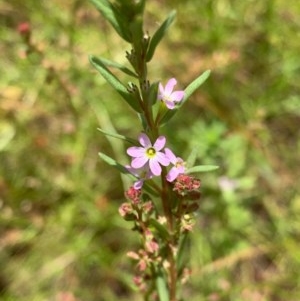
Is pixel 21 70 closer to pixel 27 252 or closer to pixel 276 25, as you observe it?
pixel 27 252

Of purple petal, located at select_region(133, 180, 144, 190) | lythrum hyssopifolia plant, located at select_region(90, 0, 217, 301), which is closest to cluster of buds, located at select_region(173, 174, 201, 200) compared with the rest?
lythrum hyssopifolia plant, located at select_region(90, 0, 217, 301)

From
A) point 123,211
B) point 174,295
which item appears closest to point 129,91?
point 123,211

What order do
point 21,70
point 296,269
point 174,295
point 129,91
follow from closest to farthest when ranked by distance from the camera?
point 129,91 → point 174,295 → point 296,269 → point 21,70

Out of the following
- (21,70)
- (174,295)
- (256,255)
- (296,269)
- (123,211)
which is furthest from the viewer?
(21,70)

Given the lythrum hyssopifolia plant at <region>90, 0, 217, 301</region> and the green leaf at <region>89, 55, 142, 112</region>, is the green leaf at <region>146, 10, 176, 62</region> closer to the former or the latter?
the lythrum hyssopifolia plant at <region>90, 0, 217, 301</region>

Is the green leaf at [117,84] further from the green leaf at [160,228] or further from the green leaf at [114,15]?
the green leaf at [160,228]

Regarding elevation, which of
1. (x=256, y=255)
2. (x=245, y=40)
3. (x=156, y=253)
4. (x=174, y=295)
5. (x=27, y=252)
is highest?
(x=156, y=253)

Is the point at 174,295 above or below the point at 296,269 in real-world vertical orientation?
above
